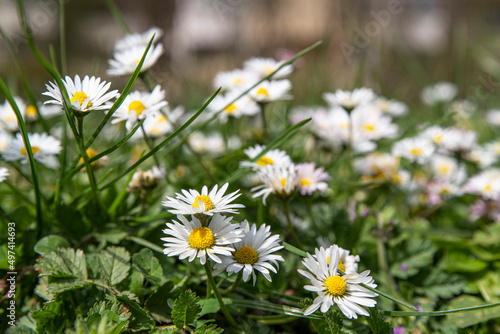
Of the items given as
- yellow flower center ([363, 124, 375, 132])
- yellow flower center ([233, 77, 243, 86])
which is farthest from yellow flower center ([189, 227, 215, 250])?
yellow flower center ([363, 124, 375, 132])

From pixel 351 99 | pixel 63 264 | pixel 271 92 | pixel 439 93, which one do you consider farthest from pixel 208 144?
pixel 439 93

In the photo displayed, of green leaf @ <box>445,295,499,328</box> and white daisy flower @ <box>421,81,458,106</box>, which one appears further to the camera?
white daisy flower @ <box>421,81,458,106</box>

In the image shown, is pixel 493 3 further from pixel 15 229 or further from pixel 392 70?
pixel 15 229

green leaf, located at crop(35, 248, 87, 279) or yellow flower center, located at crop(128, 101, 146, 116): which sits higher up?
yellow flower center, located at crop(128, 101, 146, 116)

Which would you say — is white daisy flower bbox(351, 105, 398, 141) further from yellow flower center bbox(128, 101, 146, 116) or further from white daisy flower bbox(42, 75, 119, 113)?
white daisy flower bbox(42, 75, 119, 113)

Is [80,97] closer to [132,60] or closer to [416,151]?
[132,60]

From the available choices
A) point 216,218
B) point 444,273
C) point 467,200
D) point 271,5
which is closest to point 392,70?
point 271,5

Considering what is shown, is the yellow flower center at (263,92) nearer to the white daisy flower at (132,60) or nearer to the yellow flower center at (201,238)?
the white daisy flower at (132,60)
